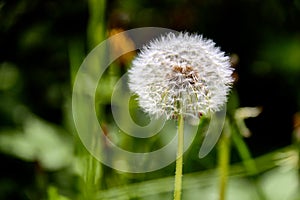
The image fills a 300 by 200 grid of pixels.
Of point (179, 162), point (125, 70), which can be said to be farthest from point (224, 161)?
point (125, 70)

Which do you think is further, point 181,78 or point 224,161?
point 224,161

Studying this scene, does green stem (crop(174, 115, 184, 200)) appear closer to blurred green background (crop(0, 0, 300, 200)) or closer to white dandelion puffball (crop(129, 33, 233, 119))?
white dandelion puffball (crop(129, 33, 233, 119))

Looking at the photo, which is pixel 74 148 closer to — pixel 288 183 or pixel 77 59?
pixel 77 59

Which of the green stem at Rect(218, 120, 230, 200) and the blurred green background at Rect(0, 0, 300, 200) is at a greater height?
the blurred green background at Rect(0, 0, 300, 200)

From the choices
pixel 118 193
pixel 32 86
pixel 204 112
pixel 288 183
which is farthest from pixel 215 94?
pixel 32 86

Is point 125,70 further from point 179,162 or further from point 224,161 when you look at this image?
point 179,162

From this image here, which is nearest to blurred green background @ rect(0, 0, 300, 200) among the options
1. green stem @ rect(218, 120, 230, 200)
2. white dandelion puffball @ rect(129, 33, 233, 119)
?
green stem @ rect(218, 120, 230, 200)
